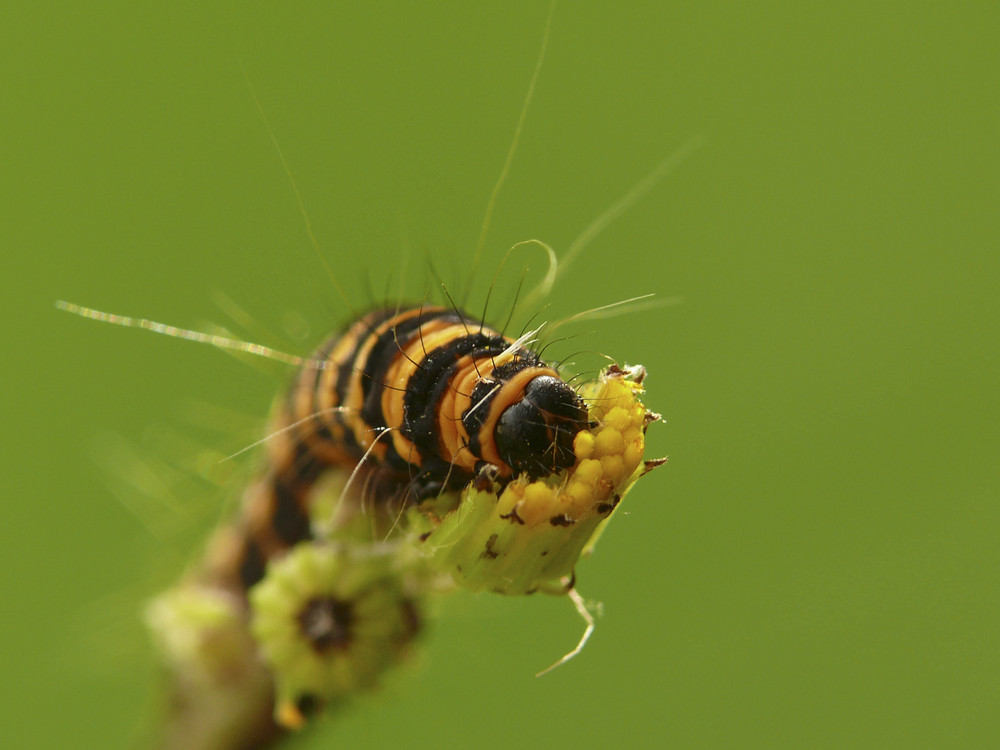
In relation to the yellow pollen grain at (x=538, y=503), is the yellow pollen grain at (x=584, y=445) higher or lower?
higher

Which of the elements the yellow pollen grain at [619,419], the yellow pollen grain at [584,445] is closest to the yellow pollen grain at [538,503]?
the yellow pollen grain at [584,445]

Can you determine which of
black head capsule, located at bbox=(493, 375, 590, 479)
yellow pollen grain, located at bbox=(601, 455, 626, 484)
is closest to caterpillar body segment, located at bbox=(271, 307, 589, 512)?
black head capsule, located at bbox=(493, 375, 590, 479)

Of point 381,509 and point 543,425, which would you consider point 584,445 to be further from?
point 381,509

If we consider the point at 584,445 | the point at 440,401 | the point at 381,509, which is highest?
the point at 440,401

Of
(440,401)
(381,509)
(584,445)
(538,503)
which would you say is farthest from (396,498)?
(584,445)

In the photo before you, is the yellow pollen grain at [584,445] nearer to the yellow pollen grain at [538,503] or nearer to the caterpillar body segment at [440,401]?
the caterpillar body segment at [440,401]

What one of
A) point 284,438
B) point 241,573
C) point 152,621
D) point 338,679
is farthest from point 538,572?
point 152,621

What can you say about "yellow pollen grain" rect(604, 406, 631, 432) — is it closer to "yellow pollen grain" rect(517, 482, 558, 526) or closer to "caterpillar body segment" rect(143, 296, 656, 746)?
"caterpillar body segment" rect(143, 296, 656, 746)

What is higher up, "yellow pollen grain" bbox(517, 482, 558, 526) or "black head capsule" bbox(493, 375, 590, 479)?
"black head capsule" bbox(493, 375, 590, 479)

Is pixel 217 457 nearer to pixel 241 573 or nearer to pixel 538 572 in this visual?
pixel 241 573
